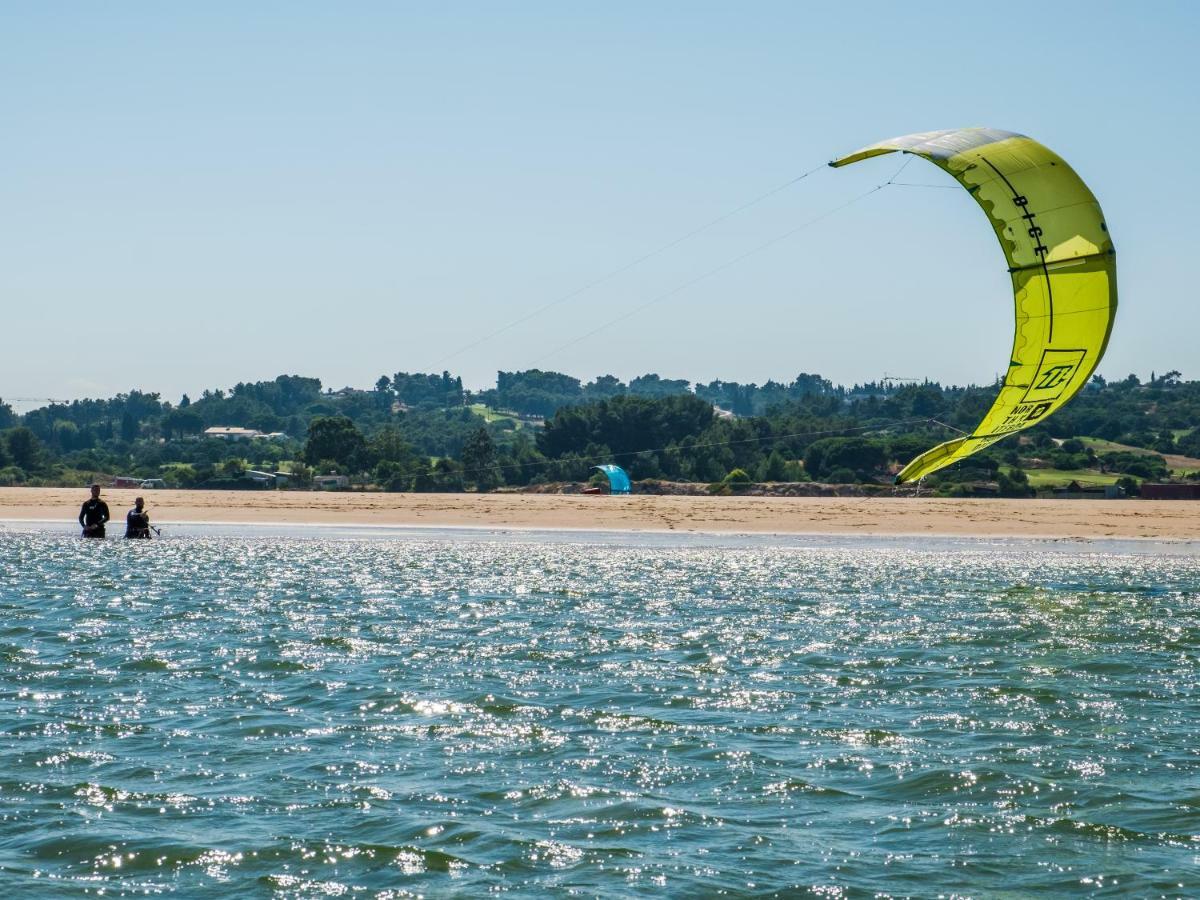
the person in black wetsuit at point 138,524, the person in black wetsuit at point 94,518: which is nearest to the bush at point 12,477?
the person in black wetsuit at point 138,524

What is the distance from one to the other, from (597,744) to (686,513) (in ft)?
101

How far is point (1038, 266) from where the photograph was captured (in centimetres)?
1812

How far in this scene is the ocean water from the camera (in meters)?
7.34

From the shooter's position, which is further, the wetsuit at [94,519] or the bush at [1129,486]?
the bush at [1129,486]

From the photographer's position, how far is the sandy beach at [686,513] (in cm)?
3706

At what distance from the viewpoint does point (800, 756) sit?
385 inches

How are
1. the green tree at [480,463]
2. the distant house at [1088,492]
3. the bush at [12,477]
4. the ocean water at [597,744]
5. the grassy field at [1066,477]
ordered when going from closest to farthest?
the ocean water at [597,744] < the distant house at [1088,492] < the grassy field at [1066,477] < the bush at [12,477] < the green tree at [480,463]

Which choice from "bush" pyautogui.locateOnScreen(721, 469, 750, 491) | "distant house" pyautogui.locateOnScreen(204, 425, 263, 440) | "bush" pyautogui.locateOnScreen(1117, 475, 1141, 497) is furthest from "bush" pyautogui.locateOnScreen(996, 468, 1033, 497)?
"distant house" pyautogui.locateOnScreen(204, 425, 263, 440)

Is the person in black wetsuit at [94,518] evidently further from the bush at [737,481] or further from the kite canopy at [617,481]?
the bush at [737,481]

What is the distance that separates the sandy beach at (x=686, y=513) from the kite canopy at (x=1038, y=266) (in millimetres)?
17744

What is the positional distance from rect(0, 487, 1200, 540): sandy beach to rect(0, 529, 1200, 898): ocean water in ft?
53.3

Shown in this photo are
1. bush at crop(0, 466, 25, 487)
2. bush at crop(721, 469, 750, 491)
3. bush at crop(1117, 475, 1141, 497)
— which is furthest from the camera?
bush at crop(0, 466, 25, 487)

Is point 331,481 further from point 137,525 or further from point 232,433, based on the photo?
point 232,433

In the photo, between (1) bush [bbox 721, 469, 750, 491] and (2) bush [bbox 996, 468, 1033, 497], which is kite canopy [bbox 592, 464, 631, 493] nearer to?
(1) bush [bbox 721, 469, 750, 491]
